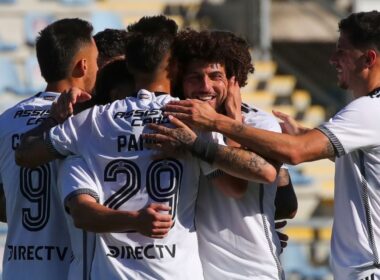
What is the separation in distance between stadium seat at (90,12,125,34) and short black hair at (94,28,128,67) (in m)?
9.49

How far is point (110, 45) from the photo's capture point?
6809mm

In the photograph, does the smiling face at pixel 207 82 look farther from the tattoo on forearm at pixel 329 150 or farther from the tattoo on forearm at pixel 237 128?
the tattoo on forearm at pixel 329 150

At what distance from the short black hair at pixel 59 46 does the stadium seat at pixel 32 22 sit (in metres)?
10.3

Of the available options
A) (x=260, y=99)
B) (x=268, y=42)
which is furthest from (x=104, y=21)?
(x=268, y=42)

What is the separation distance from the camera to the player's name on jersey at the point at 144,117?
5.72 metres

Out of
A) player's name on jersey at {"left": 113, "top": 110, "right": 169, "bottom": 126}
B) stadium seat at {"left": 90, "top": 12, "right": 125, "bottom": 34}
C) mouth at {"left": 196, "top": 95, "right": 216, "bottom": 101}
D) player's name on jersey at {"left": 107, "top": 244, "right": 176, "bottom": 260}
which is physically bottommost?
stadium seat at {"left": 90, "top": 12, "right": 125, "bottom": 34}

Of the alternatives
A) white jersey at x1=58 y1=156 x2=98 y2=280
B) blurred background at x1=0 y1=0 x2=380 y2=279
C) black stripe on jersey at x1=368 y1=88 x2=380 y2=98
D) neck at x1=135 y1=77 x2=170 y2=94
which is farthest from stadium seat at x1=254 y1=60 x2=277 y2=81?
neck at x1=135 y1=77 x2=170 y2=94

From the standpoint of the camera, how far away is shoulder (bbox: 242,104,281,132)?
5.85 metres

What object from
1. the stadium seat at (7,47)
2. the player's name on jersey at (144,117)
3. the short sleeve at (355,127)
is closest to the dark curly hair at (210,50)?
the player's name on jersey at (144,117)

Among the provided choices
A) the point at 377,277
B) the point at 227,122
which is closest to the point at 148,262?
the point at 227,122

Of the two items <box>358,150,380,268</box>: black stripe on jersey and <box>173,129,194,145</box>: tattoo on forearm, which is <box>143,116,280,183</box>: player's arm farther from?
<box>358,150,380,268</box>: black stripe on jersey

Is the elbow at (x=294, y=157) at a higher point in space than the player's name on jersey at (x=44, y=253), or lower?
higher

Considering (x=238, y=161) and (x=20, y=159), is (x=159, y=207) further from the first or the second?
(x=20, y=159)

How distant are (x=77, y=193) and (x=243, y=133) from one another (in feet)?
2.52
